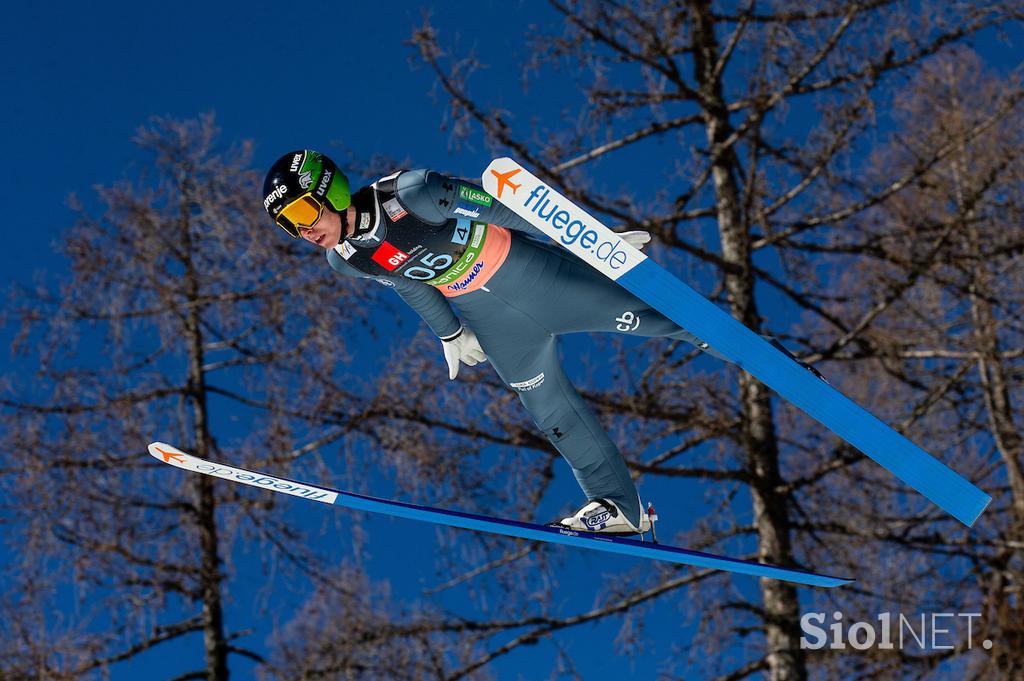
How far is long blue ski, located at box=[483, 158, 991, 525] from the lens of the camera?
371 centimetres

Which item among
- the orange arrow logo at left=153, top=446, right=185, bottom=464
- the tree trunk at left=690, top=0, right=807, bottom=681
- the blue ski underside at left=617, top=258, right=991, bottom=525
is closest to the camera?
the blue ski underside at left=617, top=258, right=991, bottom=525

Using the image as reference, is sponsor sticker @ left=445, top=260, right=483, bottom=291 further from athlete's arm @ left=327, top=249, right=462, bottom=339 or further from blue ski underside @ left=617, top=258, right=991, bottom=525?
blue ski underside @ left=617, top=258, right=991, bottom=525

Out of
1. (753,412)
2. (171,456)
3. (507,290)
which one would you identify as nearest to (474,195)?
(507,290)

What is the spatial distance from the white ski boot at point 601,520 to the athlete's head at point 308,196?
4.88ft

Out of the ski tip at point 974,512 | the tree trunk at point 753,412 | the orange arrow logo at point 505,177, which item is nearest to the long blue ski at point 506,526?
the ski tip at point 974,512

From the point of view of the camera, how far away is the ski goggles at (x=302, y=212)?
3723 millimetres

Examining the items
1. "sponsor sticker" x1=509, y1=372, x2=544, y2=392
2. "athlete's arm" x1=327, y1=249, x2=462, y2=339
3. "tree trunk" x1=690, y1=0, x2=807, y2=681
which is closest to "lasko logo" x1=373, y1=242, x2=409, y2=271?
"athlete's arm" x1=327, y1=249, x2=462, y2=339

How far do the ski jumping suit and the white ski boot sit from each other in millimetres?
29

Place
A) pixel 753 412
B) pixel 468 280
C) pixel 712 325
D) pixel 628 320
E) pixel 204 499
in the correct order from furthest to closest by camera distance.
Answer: pixel 204 499 < pixel 753 412 < pixel 628 320 < pixel 468 280 < pixel 712 325

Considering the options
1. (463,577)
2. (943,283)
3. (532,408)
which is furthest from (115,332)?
(943,283)

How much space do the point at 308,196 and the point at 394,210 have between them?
11.8 inches

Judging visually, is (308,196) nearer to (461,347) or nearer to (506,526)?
(461,347)

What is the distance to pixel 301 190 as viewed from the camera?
3.72 meters

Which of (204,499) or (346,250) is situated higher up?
(204,499)
